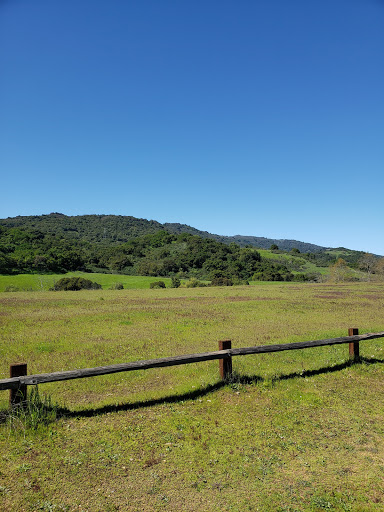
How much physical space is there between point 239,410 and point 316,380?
3375 mm

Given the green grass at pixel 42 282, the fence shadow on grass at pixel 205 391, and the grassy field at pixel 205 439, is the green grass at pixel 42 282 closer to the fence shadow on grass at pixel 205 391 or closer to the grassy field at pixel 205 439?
the grassy field at pixel 205 439

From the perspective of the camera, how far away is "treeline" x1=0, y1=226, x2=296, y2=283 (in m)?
84.5

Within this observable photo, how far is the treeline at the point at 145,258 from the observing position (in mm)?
84500

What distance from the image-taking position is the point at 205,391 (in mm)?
8812

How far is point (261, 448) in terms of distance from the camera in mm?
6246

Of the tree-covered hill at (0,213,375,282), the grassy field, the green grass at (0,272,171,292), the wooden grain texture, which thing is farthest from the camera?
the tree-covered hill at (0,213,375,282)

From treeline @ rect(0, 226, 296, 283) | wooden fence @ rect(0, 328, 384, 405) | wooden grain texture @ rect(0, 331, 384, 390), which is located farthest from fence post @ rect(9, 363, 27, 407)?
treeline @ rect(0, 226, 296, 283)

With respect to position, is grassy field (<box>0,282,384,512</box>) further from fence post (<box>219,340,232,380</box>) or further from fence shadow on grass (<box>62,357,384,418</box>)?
fence post (<box>219,340,232,380</box>)

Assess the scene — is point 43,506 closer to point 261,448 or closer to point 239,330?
point 261,448

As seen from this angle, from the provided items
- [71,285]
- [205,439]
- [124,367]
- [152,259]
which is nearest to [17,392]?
[124,367]

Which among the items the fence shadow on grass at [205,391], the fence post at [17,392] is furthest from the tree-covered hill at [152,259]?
the fence post at [17,392]

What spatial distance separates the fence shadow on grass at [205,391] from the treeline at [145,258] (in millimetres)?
66778

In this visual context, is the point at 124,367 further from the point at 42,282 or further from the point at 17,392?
the point at 42,282

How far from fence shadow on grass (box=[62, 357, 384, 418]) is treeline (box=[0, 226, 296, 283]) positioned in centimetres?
6678
